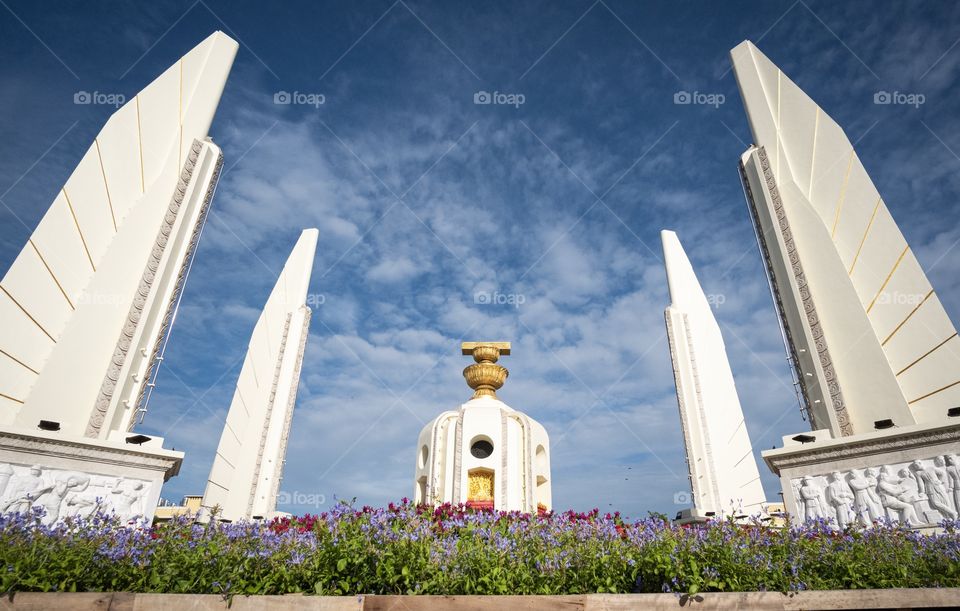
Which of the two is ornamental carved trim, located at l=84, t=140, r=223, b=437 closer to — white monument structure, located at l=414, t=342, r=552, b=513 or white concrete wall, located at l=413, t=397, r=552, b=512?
white monument structure, located at l=414, t=342, r=552, b=513

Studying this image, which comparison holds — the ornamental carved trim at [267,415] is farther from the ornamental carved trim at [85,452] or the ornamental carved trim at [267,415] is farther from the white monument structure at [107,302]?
the ornamental carved trim at [85,452]

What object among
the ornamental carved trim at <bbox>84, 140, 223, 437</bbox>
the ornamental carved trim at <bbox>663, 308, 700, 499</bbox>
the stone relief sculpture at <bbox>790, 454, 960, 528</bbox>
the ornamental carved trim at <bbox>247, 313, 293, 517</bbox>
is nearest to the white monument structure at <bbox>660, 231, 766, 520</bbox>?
the ornamental carved trim at <bbox>663, 308, 700, 499</bbox>

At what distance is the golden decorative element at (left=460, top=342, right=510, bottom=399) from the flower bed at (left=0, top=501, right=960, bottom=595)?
17.7 metres

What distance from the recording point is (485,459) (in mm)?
18625

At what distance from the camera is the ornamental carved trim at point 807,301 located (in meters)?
8.18

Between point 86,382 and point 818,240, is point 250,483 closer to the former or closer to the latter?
point 86,382

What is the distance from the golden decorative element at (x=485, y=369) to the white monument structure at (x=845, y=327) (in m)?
12.8

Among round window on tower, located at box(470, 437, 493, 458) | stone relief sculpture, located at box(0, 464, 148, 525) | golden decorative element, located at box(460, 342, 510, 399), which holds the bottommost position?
stone relief sculpture, located at box(0, 464, 148, 525)

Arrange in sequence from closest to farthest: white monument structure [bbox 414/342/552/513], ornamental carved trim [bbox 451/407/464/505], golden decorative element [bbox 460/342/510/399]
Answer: ornamental carved trim [bbox 451/407/464/505] < white monument structure [bbox 414/342/552/513] < golden decorative element [bbox 460/342/510/399]

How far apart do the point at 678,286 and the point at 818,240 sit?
9.04m

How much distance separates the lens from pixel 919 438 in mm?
6770

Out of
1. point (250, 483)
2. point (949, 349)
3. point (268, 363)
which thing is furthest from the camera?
point (268, 363)

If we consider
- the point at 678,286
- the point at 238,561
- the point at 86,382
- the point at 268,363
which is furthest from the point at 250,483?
the point at 678,286

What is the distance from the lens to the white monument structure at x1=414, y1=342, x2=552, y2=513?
1811cm
